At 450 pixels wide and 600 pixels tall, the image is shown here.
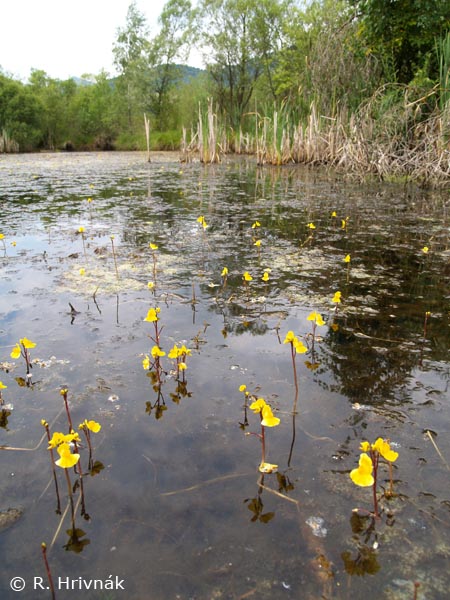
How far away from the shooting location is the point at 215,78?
26.1 m

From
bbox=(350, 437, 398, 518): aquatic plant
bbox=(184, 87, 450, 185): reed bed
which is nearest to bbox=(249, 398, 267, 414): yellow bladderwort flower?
bbox=(350, 437, 398, 518): aquatic plant

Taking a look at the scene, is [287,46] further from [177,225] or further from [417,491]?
[417,491]

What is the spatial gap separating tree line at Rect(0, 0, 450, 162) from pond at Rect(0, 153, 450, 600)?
26.9 ft

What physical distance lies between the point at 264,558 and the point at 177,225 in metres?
4.05

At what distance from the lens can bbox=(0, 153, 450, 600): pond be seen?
103 centimetres

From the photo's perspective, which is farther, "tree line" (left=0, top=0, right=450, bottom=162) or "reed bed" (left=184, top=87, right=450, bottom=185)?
"tree line" (left=0, top=0, right=450, bottom=162)

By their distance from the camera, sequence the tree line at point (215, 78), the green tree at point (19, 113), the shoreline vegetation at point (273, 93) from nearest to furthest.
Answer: the shoreline vegetation at point (273, 93)
the tree line at point (215, 78)
the green tree at point (19, 113)

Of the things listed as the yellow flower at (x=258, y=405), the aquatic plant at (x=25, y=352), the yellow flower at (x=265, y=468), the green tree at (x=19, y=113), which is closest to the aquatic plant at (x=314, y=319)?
the yellow flower at (x=258, y=405)

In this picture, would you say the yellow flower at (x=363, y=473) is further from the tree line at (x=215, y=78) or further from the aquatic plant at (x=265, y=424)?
the tree line at (x=215, y=78)

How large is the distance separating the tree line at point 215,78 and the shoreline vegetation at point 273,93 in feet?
0.20

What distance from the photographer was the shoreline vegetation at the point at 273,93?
7.99 metres

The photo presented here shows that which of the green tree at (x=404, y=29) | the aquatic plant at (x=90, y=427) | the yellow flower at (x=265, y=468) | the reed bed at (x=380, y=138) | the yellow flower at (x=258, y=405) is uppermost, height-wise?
the green tree at (x=404, y=29)

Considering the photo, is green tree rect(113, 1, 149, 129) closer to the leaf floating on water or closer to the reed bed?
the reed bed

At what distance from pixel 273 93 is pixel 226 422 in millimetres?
27982
